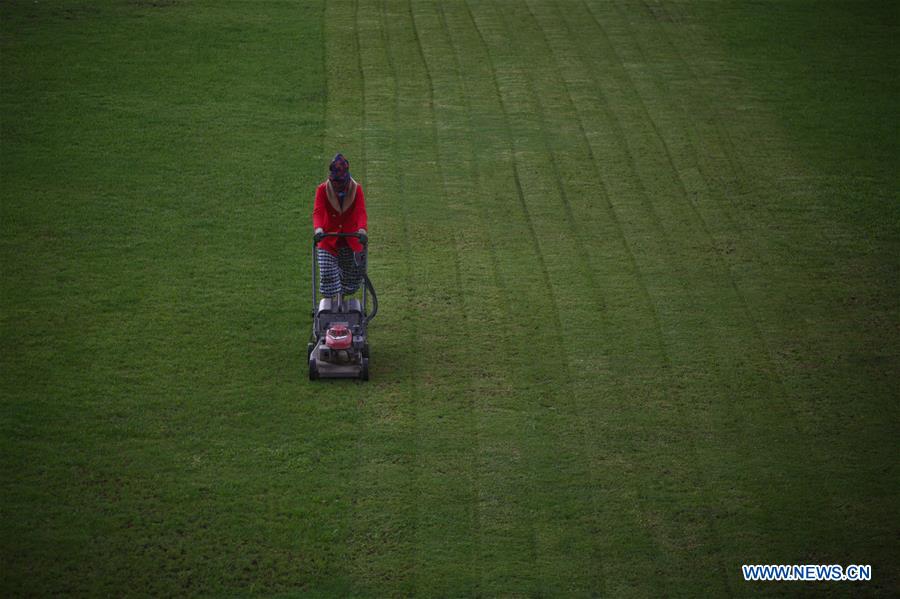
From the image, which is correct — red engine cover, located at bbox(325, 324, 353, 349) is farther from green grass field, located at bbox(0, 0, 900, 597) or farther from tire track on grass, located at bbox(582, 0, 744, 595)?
tire track on grass, located at bbox(582, 0, 744, 595)

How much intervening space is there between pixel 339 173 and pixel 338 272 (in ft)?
3.88

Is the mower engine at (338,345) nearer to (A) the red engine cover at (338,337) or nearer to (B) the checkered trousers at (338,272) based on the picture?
(A) the red engine cover at (338,337)

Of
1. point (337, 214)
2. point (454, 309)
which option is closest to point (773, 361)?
point (454, 309)

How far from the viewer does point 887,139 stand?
61.7 ft

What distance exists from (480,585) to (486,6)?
19.2 m

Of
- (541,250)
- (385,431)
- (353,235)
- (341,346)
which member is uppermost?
(353,235)

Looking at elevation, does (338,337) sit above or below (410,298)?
above

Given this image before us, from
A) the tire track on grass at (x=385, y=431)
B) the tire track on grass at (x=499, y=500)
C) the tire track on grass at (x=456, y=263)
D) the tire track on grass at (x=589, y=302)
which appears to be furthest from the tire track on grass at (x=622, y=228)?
the tire track on grass at (x=385, y=431)

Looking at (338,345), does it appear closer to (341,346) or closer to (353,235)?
(341,346)

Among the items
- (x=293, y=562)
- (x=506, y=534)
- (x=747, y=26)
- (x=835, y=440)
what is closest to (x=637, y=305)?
(x=835, y=440)

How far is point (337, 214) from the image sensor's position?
11602 millimetres

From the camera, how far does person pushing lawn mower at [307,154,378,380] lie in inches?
447

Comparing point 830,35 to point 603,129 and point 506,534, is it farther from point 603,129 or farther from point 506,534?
point 506,534

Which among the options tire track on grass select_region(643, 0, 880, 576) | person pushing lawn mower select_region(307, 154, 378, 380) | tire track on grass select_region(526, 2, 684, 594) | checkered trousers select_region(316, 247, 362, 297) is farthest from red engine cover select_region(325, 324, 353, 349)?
tire track on grass select_region(643, 0, 880, 576)
